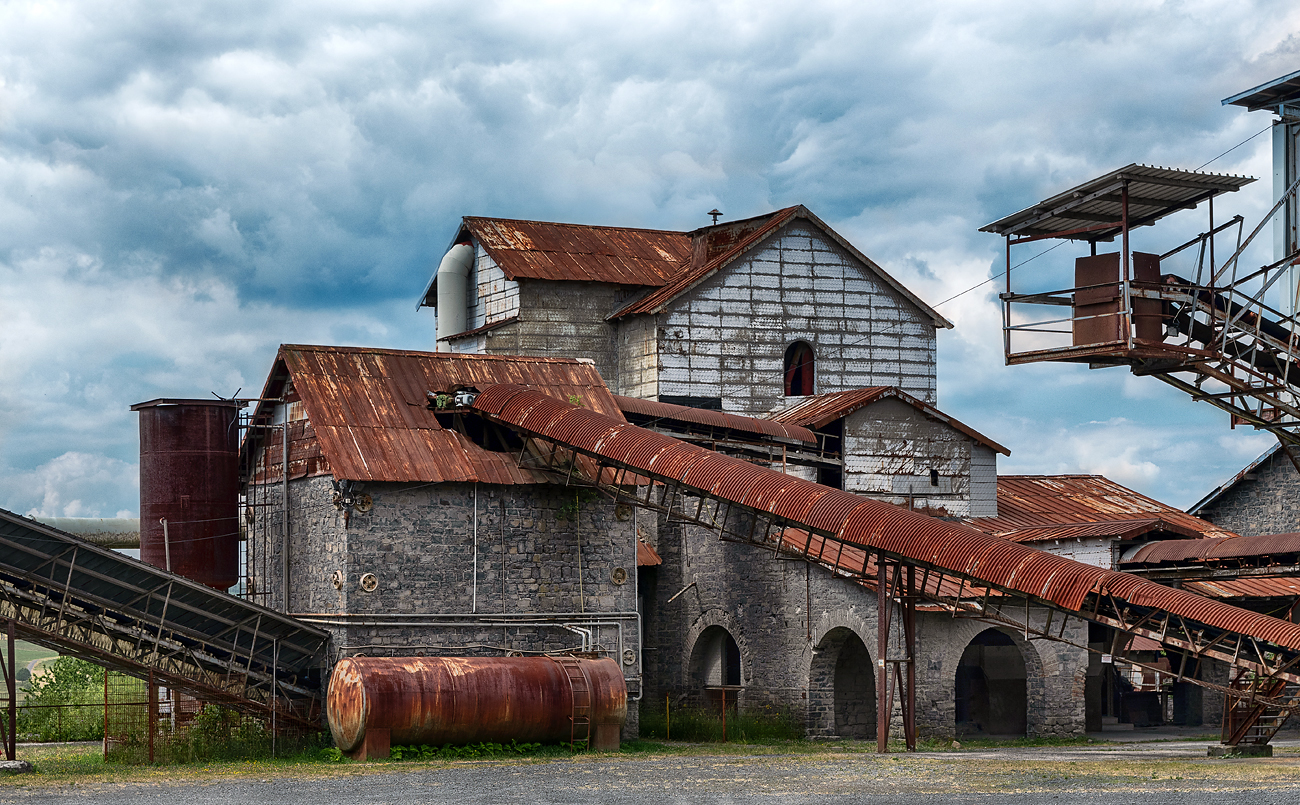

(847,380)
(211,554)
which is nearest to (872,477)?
(847,380)

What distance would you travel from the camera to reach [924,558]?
2330cm

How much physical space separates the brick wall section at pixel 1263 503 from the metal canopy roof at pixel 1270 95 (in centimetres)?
1284

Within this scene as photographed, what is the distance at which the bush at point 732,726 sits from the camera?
29.2 metres

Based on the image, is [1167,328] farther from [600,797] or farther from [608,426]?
[600,797]

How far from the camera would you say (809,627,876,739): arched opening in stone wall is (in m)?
29.2

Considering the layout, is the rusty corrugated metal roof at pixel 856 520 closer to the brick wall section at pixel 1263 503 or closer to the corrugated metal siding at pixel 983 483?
the corrugated metal siding at pixel 983 483

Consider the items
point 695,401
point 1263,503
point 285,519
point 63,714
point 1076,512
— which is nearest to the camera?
Result: point 285,519

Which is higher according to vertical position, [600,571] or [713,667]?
[600,571]

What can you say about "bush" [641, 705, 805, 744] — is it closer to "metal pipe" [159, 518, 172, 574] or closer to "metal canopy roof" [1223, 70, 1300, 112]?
"metal pipe" [159, 518, 172, 574]

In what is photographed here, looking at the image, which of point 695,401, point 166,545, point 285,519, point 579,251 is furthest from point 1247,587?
point 166,545

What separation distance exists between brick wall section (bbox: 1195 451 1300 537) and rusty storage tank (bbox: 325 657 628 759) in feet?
68.1

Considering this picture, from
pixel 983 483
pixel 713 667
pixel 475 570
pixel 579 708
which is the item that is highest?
pixel 983 483

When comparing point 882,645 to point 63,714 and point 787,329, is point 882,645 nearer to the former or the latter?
point 787,329

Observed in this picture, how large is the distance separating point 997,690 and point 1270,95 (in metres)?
13.4
